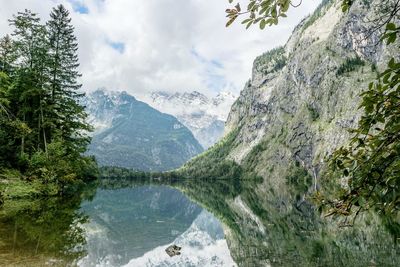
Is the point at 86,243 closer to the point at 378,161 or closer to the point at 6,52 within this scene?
the point at 378,161

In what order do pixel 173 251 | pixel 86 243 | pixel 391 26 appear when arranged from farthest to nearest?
pixel 173 251 < pixel 86 243 < pixel 391 26

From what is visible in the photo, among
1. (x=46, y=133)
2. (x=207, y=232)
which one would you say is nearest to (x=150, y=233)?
(x=207, y=232)

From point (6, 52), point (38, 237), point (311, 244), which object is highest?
point (6, 52)

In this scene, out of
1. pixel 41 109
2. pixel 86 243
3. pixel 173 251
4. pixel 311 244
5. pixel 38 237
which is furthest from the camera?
pixel 41 109

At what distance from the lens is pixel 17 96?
182ft

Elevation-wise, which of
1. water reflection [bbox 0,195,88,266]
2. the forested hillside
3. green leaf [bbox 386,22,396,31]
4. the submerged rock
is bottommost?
the submerged rock

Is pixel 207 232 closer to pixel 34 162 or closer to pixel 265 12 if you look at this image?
pixel 34 162

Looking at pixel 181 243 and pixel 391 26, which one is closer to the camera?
pixel 391 26

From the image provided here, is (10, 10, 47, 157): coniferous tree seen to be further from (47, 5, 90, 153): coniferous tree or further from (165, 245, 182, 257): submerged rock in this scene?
(165, 245, 182, 257): submerged rock

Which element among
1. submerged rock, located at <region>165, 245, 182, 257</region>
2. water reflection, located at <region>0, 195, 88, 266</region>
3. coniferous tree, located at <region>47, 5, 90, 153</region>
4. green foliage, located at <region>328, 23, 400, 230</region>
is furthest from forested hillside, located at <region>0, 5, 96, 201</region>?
green foliage, located at <region>328, 23, 400, 230</region>

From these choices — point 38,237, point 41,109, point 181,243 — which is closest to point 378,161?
point 38,237

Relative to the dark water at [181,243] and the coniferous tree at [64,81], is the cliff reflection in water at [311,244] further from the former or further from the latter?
the coniferous tree at [64,81]

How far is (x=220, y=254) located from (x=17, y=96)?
41.8 m

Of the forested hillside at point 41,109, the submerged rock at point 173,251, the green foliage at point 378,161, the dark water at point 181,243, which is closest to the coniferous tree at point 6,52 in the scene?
the forested hillside at point 41,109
